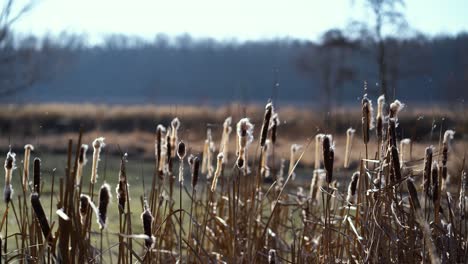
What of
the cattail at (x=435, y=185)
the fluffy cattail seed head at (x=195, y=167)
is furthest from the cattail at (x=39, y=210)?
the cattail at (x=435, y=185)

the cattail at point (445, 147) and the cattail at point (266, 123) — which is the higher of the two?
the cattail at point (266, 123)

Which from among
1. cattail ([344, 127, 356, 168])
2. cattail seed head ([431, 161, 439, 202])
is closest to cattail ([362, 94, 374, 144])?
cattail seed head ([431, 161, 439, 202])

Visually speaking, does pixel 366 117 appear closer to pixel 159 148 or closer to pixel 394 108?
pixel 394 108

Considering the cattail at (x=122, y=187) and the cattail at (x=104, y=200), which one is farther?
the cattail at (x=122, y=187)

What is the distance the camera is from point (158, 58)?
115 feet

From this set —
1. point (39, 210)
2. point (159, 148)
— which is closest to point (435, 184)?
point (159, 148)

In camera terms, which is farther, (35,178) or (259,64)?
(259,64)

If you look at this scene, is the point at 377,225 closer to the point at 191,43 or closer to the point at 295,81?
the point at 191,43

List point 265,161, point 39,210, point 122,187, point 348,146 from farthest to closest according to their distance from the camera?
point 265,161, point 348,146, point 122,187, point 39,210

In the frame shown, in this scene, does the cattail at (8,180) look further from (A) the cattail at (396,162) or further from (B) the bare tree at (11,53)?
(B) the bare tree at (11,53)

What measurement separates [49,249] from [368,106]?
0.88 metres

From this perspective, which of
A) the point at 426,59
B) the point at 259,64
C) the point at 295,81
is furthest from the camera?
the point at 295,81

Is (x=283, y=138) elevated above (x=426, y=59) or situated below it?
below

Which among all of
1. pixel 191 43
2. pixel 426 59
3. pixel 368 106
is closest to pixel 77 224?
pixel 368 106
